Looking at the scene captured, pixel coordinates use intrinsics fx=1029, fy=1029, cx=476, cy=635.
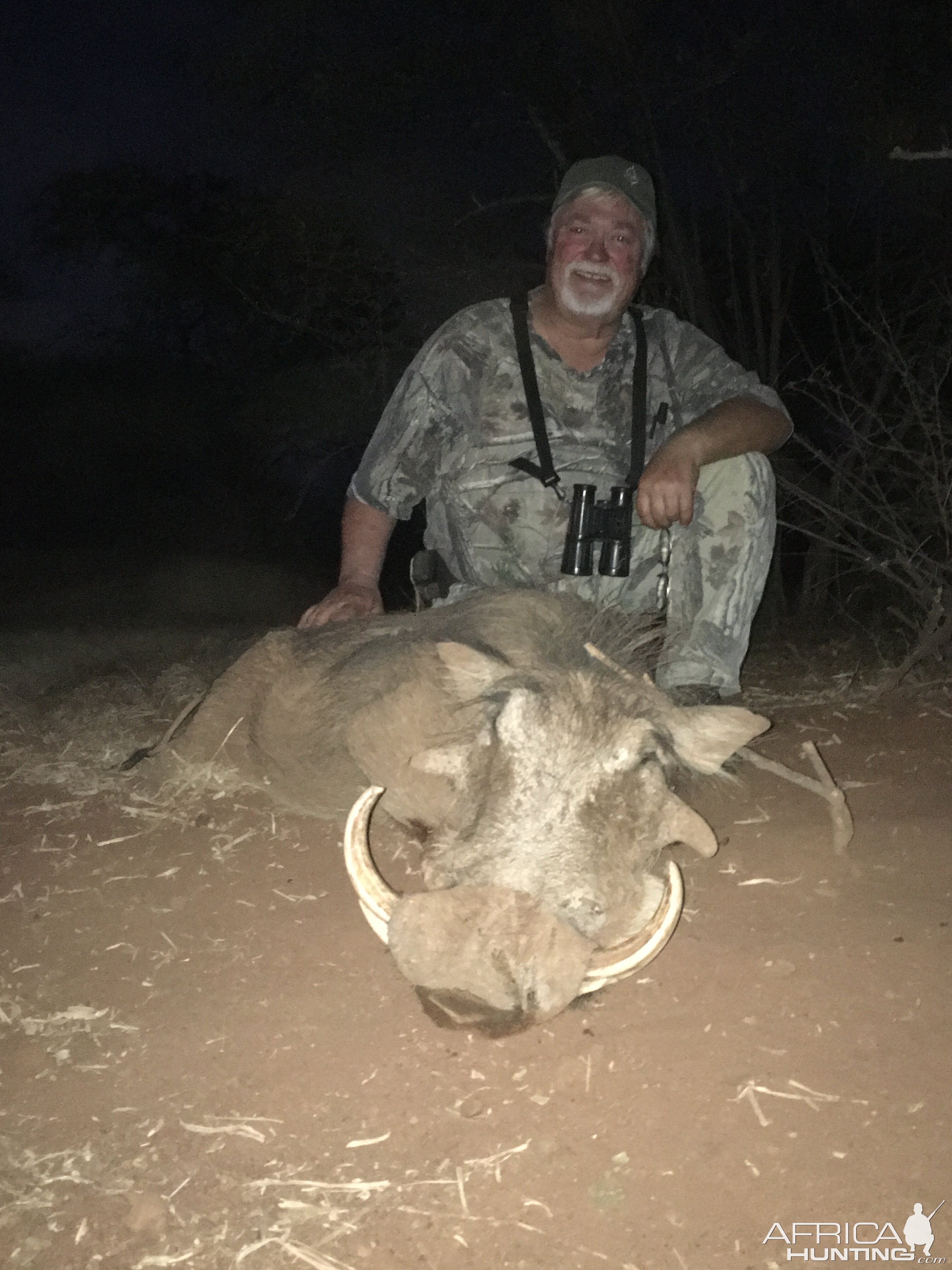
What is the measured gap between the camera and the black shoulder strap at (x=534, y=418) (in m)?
3.33

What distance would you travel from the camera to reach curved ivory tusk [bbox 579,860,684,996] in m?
1.66

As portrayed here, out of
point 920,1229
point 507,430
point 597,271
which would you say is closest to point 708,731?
point 920,1229

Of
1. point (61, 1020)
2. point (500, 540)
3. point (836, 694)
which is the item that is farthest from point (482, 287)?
point (61, 1020)

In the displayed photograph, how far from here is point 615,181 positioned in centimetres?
349

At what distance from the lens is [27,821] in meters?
2.65

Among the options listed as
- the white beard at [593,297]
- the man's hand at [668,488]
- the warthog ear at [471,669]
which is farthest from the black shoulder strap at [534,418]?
the warthog ear at [471,669]

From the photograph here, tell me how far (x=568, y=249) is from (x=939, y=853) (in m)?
2.25

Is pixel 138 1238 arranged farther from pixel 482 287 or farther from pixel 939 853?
pixel 482 287

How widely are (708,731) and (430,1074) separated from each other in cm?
94

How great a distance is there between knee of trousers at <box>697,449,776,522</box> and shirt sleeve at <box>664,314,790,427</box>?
0.20m

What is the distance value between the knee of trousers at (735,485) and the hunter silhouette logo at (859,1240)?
2.11 m

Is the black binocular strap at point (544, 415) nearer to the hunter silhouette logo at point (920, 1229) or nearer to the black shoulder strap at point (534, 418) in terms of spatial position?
the black shoulder strap at point (534, 418)

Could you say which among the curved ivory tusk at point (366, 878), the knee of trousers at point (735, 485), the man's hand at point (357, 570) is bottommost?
the curved ivory tusk at point (366, 878)

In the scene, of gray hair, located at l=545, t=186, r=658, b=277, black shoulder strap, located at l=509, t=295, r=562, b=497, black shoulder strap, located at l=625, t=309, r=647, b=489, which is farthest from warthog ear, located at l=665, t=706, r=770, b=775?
gray hair, located at l=545, t=186, r=658, b=277
